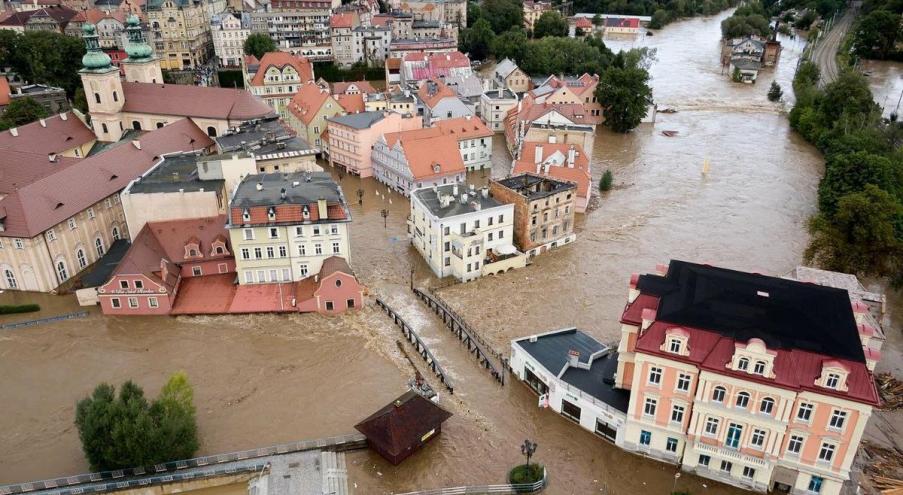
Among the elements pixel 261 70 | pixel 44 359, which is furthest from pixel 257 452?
pixel 261 70

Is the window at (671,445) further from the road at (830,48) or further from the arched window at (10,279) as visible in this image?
the road at (830,48)

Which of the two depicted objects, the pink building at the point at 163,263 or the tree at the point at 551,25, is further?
the tree at the point at 551,25

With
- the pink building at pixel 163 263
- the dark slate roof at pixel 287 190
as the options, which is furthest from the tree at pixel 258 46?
the pink building at pixel 163 263

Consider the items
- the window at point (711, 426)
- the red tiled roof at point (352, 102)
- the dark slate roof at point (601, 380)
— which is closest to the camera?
the window at point (711, 426)

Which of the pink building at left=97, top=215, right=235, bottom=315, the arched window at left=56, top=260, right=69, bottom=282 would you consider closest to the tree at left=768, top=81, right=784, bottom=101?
the pink building at left=97, top=215, right=235, bottom=315

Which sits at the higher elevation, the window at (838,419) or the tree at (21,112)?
the tree at (21,112)

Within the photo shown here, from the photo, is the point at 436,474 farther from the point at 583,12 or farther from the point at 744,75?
the point at 583,12

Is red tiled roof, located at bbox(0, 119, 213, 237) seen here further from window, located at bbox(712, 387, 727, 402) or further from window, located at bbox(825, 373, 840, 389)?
window, located at bbox(825, 373, 840, 389)
